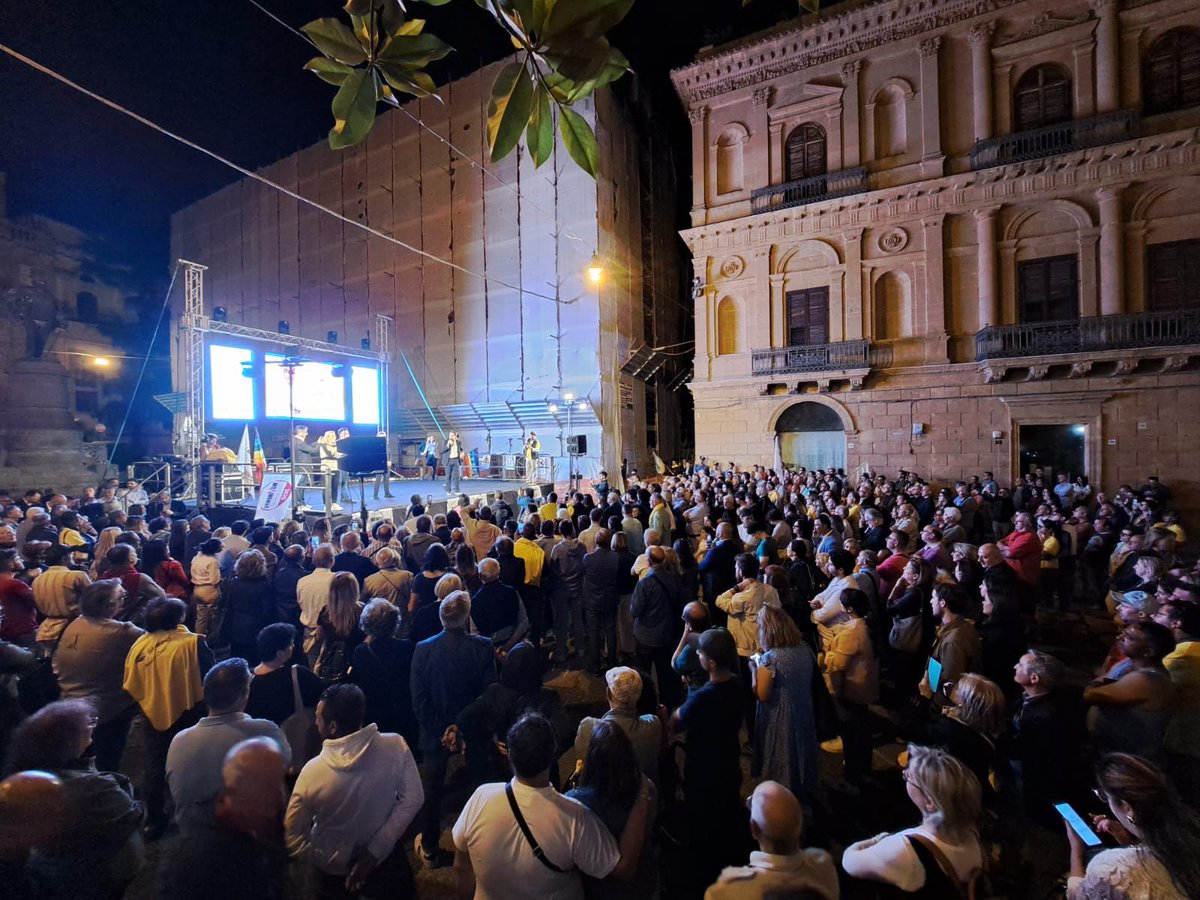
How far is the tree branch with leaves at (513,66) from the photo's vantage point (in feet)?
3.73

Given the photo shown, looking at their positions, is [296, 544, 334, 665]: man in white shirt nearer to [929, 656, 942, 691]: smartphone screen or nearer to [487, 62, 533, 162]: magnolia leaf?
[487, 62, 533, 162]: magnolia leaf

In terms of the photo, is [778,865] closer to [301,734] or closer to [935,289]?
[301,734]

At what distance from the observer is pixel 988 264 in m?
16.1

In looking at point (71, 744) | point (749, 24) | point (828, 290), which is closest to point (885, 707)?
point (71, 744)

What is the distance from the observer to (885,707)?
5.00 metres

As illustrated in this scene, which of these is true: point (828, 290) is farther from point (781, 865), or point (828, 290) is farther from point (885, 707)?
point (781, 865)

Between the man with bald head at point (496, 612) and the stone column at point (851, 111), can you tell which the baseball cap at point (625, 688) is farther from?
the stone column at point (851, 111)

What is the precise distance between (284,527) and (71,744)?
543cm

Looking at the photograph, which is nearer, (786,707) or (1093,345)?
(786,707)

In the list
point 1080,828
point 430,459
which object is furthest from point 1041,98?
point 430,459

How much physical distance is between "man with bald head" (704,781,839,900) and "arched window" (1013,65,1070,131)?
71.2ft

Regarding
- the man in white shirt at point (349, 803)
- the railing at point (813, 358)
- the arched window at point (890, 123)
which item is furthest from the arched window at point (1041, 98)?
the man in white shirt at point (349, 803)

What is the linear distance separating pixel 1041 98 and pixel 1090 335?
7643mm

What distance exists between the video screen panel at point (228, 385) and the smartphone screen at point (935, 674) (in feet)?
53.7
